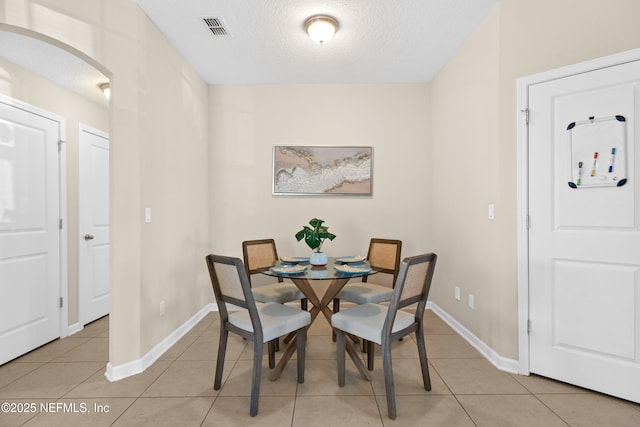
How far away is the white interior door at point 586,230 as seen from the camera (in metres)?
1.86

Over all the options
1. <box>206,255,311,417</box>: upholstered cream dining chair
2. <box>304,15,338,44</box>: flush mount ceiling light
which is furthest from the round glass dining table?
<box>304,15,338,44</box>: flush mount ceiling light

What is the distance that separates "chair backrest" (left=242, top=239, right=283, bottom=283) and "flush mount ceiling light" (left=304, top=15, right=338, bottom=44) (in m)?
1.97

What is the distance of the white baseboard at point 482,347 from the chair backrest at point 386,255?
806 millimetres

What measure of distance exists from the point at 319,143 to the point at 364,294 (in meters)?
1.93

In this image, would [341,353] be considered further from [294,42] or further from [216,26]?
[216,26]

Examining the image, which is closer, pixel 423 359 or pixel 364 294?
pixel 423 359

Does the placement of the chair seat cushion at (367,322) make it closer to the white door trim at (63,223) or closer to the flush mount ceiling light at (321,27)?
the flush mount ceiling light at (321,27)

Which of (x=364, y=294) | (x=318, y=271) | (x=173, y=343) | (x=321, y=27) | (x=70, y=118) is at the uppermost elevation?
(x=321, y=27)

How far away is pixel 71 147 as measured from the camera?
313 cm

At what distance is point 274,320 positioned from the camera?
1996mm

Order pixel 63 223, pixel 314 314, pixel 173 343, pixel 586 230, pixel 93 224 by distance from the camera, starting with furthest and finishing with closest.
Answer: pixel 93 224, pixel 63 223, pixel 173 343, pixel 314 314, pixel 586 230

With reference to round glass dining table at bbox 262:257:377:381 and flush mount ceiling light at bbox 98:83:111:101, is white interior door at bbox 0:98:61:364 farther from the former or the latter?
round glass dining table at bbox 262:257:377:381

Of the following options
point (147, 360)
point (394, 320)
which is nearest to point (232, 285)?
point (394, 320)

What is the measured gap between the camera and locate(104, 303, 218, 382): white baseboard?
7.20 feet
